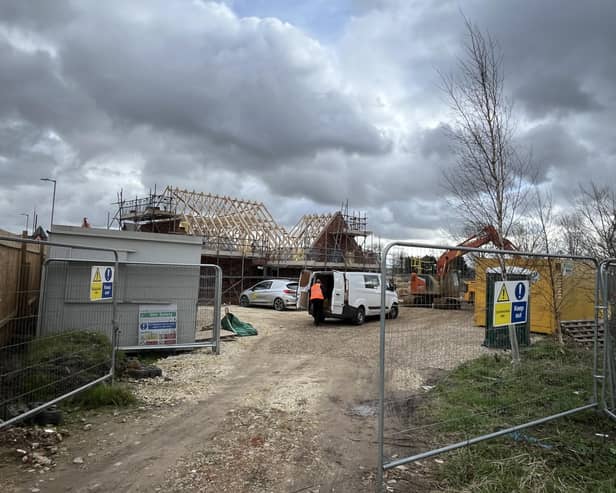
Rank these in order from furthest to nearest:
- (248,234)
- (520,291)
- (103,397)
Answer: (248,234), (103,397), (520,291)

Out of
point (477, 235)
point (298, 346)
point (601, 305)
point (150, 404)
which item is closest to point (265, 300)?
point (298, 346)

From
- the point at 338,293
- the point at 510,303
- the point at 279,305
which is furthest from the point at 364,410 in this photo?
the point at 279,305

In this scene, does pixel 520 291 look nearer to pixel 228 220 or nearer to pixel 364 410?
pixel 364 410

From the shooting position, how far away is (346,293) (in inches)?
657

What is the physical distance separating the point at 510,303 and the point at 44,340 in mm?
5752

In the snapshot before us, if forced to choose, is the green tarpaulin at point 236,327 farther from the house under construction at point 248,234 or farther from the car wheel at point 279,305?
the house under construction at point 248,234

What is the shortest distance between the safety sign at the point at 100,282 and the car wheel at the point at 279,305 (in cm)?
1727

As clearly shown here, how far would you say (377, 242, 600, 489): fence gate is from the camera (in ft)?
15.5

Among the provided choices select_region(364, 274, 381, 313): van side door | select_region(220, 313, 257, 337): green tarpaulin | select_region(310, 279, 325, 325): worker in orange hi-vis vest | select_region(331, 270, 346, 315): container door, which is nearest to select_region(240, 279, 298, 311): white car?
select_region(310, 279, 325, 325): worker in orange hi-vis vest

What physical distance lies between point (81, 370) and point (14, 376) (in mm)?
1296

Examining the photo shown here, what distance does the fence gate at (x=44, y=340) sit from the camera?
5.38 m

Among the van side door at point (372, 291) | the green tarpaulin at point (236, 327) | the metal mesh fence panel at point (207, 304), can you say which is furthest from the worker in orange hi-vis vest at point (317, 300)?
the metal mesh fence panel at point (207, 304)

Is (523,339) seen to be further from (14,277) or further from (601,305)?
(14,277)

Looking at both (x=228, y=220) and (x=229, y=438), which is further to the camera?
(x=228, y=220)
